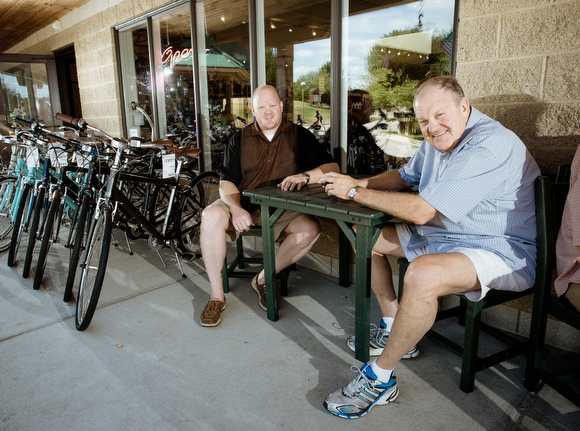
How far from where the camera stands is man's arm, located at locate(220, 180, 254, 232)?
2479mm

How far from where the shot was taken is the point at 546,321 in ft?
5.61

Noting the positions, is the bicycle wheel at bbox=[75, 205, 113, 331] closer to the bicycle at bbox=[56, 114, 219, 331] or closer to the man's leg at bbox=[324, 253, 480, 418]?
the bicycle at bbox=[56, 114, 219, 331]

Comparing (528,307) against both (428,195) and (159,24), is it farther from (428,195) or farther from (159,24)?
(159,24)

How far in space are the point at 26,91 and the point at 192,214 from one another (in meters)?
5.87

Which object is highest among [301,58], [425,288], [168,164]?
[301,58]

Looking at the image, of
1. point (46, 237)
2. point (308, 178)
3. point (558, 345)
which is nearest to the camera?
point (558, 345)

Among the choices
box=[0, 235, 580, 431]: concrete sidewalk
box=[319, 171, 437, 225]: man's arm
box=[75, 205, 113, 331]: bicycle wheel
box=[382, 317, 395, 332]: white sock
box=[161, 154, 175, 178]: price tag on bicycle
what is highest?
box=[161, 154, 175, 178]: price tag on bicycle

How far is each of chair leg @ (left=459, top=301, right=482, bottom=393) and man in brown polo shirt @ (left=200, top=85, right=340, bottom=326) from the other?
1085 mm

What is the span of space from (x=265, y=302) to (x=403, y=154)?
4.53 feet

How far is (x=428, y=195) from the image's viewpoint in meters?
1.64

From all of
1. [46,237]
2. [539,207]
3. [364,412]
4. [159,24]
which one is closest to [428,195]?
[539,207]

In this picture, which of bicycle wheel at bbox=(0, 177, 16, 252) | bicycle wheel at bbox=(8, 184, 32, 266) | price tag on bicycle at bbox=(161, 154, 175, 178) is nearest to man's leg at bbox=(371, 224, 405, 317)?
price tag on bicycle at bbox=(161, 154, 175, 178)

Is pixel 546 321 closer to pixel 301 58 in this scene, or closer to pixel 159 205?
pixel 301 58

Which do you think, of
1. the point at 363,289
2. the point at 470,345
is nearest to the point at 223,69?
the point at 363,289
